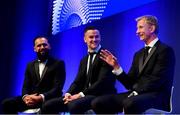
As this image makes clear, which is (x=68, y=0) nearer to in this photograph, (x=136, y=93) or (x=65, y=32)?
(x=65, y=32)

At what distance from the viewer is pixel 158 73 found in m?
3.66

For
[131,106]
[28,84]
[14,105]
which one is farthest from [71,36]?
[131,106]

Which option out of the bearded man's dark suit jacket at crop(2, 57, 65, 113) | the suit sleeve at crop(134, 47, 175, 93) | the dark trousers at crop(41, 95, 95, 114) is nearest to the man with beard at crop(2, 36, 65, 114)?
the bearded man's dark suit jacket at crop(2, 57, 65, 113)

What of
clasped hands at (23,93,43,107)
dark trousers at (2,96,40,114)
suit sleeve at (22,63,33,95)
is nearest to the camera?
clasped hands at (23,93,43,107)

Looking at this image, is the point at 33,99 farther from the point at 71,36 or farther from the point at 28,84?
the point at 71,36

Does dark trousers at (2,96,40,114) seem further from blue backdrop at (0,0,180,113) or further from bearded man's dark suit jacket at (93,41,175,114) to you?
blue backdrop at (0,0,180,113)

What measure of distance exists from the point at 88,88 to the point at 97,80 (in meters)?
0.14

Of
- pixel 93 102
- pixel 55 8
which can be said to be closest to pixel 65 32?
pixel 55 8

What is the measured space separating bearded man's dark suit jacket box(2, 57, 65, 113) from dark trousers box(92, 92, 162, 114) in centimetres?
90

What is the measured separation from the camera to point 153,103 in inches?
140

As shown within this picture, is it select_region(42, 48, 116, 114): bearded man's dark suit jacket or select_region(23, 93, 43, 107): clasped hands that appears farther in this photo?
select_region(23, 93, 43, 107): clasped hands

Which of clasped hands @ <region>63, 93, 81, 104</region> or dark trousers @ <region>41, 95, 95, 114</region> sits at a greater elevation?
clasped hands @ <region>63, 93, 81, 104</region>

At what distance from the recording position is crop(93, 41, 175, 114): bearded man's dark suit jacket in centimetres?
353

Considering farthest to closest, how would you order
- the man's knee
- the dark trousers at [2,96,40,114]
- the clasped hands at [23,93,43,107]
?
the dark trousers at [2,96,40,114], the clasped hands at [23,93,43,107], the man's knee
